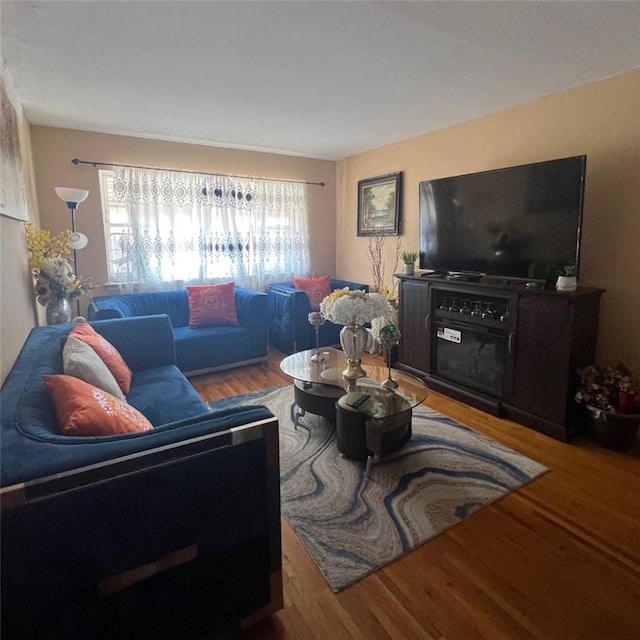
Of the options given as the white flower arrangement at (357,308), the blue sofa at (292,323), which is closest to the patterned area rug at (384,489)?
the white flower arrangement at (357,308)

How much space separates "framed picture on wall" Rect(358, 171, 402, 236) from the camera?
441 centimetres

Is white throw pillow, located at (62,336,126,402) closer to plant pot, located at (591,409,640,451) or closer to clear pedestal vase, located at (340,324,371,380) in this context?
clear pedestal vase, located at (340,324,371,380)

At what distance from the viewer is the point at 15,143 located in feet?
8.24

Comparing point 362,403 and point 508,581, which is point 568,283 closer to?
point 362,403

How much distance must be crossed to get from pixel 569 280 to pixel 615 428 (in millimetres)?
976

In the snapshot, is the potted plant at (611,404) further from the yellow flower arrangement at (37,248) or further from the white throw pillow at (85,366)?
the yellow flower arrangement at (37,248)

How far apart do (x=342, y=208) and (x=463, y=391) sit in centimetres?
313

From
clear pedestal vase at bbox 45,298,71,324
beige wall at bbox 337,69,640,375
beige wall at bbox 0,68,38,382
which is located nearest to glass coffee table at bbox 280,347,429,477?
beige wall at bbox 337,69,640,375

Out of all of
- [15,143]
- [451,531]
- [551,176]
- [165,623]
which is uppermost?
[15,143]

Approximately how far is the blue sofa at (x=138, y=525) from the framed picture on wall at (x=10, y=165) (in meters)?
1.16

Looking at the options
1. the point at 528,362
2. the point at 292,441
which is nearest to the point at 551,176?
the point at 528,362

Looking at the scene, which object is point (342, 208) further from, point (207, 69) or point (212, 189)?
point (207, 69)

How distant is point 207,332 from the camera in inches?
153

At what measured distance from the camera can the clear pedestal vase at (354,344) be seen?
260 cm
